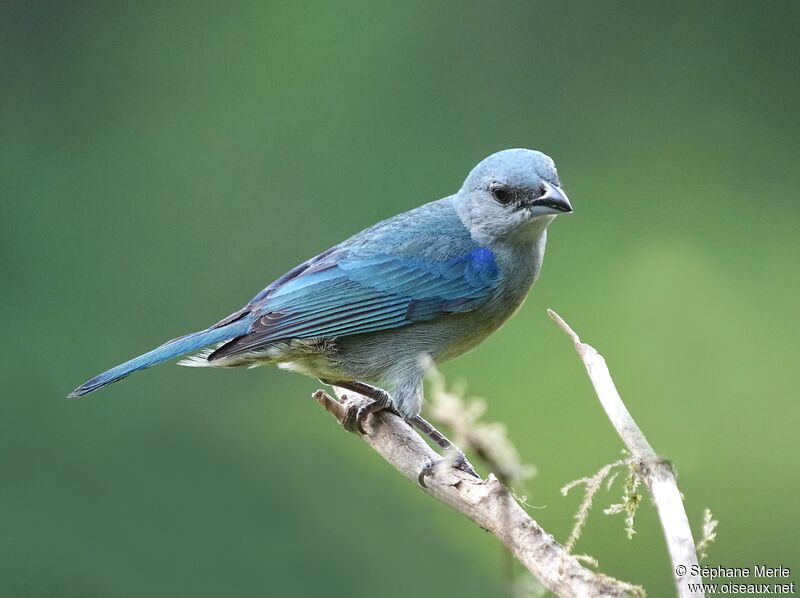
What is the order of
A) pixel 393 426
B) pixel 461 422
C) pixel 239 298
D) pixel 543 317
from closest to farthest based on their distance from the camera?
pixel 461 422, pixel 393 426, pixel 543 317, pixel 239 298

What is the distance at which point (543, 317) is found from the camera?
20.1 ft

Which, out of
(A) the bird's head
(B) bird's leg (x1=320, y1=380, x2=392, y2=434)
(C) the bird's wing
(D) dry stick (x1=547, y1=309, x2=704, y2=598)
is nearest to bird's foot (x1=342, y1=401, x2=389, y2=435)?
(B) bird's leg (x1=320, y1=380, x2=392, y2=434)

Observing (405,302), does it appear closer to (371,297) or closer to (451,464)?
(371,297)

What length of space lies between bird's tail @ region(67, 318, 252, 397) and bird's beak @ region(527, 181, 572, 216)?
1.19m

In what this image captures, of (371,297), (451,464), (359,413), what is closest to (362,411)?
(359,413)

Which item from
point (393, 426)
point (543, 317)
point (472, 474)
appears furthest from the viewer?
point (543, 317)

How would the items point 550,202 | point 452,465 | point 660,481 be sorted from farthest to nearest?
point 550,202 → point 452,465 → point 660,481

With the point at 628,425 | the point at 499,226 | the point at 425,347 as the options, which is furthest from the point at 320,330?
the point at 628,425

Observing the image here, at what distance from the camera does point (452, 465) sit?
3.94 metres

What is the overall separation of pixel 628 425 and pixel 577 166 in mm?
4355

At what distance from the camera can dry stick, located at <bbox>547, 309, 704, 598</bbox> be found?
2.47 meters

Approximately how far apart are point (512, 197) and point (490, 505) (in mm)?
1366

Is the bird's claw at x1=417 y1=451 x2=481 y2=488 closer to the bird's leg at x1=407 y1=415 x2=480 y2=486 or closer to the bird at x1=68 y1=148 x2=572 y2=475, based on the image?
the bird's leg at x1=407 y1=415 x2=480 y2=486

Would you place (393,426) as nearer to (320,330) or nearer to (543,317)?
(320,330)
